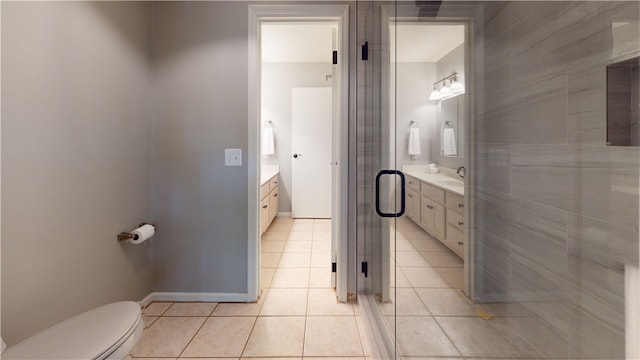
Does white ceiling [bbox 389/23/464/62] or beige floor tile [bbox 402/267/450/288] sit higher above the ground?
white ceiling [bbox 389/23/464/62]

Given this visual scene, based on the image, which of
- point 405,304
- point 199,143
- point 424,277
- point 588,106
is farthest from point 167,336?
point 588,106

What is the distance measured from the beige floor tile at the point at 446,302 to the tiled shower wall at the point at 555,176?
0.09m

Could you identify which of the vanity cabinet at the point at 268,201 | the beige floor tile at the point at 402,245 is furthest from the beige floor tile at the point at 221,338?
the vanity cabinet at the point at 268,201

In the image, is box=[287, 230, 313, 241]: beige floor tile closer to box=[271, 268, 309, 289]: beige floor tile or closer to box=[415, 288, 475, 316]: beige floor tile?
box=[271, 268, 309, 289]: beige floor tile

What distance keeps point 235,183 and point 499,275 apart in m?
1.69

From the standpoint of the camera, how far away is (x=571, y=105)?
1.87 ft

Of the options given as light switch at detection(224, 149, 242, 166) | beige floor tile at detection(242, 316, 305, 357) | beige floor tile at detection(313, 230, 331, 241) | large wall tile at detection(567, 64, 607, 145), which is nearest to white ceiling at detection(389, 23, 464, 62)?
large wall tile at detection(567, 64, 607, 145)

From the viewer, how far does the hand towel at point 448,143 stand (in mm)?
972

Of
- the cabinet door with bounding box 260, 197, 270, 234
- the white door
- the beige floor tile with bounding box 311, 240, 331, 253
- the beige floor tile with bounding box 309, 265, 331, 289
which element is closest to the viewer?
the beige floor tile with bounding box 309, 265, 331, 289

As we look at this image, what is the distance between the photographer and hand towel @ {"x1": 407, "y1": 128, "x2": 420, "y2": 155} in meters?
1.24

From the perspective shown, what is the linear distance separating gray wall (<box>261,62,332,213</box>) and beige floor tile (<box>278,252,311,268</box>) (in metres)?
1.81

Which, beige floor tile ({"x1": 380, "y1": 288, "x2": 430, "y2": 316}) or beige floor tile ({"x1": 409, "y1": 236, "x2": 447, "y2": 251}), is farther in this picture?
beige floor tile ({"x1": 380, "y1": 288, "x2": 430, "y2": 316})

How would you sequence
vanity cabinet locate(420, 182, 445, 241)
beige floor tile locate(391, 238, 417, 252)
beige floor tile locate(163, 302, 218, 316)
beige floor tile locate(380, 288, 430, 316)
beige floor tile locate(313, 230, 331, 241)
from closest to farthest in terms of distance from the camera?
vanity cabinet locate(420, 182, 445, 241), beige floor tile locate(380, 288, 430, 316), beige floor tile locate(391, 238, 417, 252), beige floor tile locate(163, 302, 218, 316), beige floor tile locate(313, 230, 331, 241)

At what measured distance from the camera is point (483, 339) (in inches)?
31.9
